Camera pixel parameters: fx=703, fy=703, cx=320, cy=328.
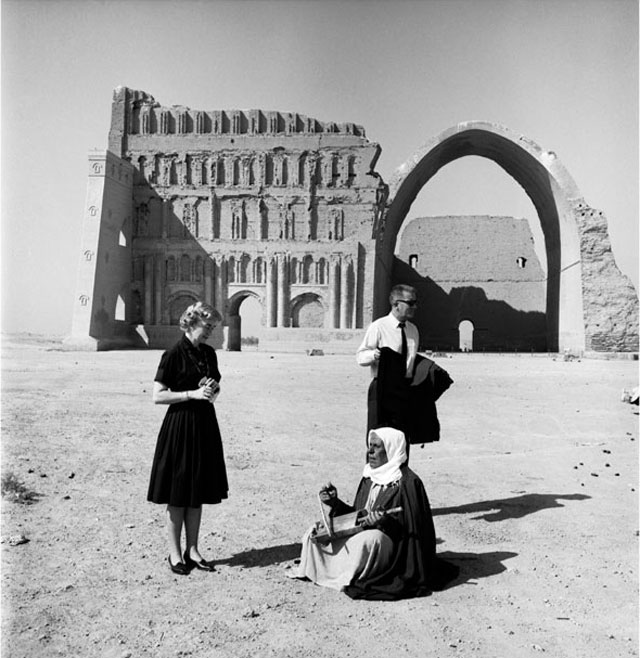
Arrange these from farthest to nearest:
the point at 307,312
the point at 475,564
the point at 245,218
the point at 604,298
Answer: the point at 245,218, the point at 307,312, the point at 604,298, the point at 475,564

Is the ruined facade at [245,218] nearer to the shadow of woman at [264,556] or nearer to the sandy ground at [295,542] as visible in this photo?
the sandy ground at [295,542]

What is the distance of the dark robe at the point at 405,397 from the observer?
6.10 metres

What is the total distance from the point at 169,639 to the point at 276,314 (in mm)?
34634

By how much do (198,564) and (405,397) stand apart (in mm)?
2205

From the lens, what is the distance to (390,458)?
207 inches

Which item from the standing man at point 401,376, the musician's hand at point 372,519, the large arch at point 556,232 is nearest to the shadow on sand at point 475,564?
the musician's hand at point 372,519

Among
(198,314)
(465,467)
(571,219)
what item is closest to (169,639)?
(198,314)

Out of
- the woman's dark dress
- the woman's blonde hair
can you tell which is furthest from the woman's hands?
the woman's blonde hair

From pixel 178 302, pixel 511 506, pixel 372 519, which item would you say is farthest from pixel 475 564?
pixel 178 302

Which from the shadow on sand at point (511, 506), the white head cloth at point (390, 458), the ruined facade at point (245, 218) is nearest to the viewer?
the white head cloth at point (390, 458)

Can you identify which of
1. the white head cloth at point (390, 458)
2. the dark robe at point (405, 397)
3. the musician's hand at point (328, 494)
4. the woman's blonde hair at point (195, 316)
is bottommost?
the musician's hand at point (328, 494)

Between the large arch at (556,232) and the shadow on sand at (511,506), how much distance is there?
84.3 feet

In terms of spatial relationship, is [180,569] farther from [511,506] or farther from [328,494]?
[511,506]

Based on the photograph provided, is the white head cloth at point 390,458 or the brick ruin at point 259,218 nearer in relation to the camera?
the white head cloth at point 390,458
